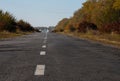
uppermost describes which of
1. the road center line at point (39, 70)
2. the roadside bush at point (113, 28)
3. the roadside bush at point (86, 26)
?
the road center line at point (39, 70)

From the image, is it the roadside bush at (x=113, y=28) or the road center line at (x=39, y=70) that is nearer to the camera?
the road center line at (x=39, y=70)

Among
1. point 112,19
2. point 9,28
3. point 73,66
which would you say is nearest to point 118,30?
point 112,19

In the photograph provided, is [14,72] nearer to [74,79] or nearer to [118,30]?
[74,79]

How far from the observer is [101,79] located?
348 inches

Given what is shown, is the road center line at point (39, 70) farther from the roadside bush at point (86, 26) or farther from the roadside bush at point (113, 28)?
the roadside bush at point (86, 26)

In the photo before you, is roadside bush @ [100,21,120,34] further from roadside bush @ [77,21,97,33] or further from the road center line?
the road center line

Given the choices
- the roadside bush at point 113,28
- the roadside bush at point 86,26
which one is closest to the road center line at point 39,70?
the roadside bush at point 113,28

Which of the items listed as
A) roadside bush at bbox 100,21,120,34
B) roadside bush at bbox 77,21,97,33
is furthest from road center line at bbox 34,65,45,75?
roadside bush at bbox 77,21,97,33

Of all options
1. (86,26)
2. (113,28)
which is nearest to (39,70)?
(113,28)

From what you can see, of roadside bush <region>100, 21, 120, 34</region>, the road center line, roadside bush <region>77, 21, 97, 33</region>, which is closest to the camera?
the road center line

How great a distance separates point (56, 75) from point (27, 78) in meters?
0.86

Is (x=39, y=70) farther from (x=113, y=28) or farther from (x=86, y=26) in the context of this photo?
(x=86, y=26)

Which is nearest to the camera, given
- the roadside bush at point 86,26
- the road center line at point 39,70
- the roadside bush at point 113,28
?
the road center line at point 39,70

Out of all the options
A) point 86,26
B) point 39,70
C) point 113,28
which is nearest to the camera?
point 39,70
